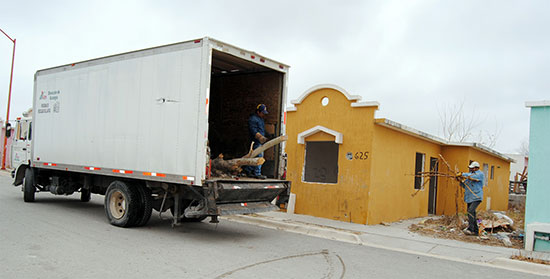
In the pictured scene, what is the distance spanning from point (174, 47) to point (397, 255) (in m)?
5.50

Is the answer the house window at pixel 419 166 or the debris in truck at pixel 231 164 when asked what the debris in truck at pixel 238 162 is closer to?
the debris in truck at pixel 231 164

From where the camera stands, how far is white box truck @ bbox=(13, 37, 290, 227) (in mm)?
7527

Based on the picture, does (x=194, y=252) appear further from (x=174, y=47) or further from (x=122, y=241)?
(x=174, y=47)

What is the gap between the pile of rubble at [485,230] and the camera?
9.39 m

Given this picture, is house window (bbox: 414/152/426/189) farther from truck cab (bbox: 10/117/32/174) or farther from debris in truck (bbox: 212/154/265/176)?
truck cab (bbox: 10/117/32/174)

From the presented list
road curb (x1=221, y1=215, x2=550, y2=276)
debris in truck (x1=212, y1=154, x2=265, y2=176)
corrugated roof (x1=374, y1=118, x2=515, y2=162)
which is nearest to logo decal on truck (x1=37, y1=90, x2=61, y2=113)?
debris in truck (x1=212, y1=154, x2=265, y2=176)

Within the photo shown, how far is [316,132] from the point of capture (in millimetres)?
12250

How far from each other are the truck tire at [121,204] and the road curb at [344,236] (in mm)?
2986

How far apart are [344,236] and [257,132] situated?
291 centimetres

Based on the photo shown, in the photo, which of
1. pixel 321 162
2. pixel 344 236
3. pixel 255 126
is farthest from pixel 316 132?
pixel 344 236

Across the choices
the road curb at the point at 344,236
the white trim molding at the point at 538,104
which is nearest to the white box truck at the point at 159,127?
the road curb at the point at 344,236

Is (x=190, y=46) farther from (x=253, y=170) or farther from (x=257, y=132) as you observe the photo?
(x=253, y=170)

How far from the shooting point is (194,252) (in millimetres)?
7004

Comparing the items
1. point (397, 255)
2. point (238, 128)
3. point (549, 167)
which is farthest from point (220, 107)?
point (549, 167)
